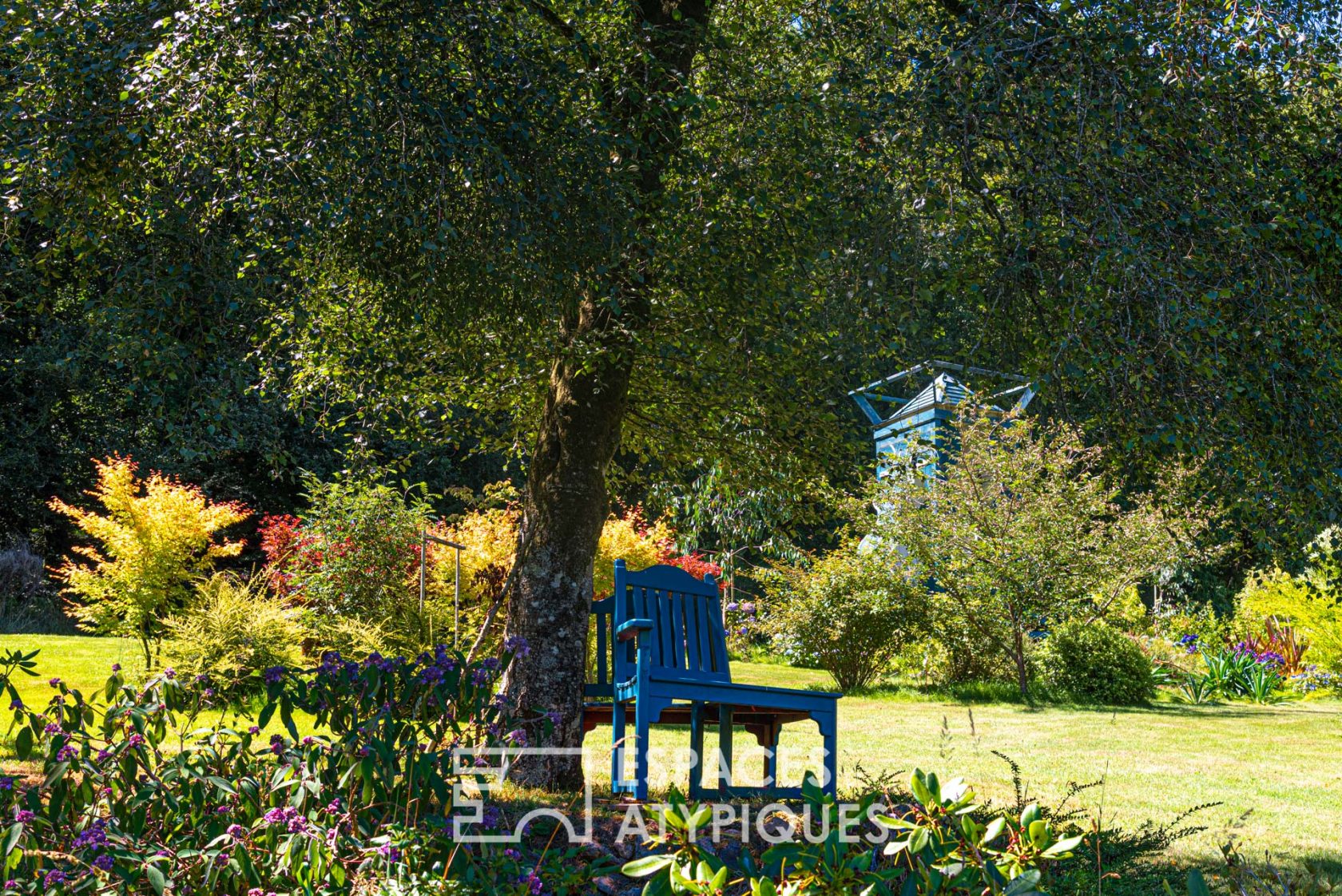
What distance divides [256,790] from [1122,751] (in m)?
7.04

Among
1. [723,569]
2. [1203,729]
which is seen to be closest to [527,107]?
[1203,729]

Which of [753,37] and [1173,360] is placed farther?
[753,37]

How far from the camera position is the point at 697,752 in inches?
192

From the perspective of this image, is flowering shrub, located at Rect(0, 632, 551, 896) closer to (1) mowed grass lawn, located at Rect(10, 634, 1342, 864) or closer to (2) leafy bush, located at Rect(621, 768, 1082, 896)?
(2) leafy bush, located at Rect(621, 768, 1082, 896)

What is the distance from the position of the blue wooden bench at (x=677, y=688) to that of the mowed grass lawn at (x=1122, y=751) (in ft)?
1.61

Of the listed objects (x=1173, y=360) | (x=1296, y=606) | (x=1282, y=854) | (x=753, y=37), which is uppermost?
(x=753, y=37)

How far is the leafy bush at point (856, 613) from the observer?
12.1 metres

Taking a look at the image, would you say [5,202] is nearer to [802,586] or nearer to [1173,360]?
[1173,360]

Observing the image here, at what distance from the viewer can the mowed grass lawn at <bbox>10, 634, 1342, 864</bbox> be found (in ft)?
18.9

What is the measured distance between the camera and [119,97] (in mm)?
3561

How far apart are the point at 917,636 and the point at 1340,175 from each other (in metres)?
8.66

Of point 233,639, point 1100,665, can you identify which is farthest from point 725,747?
point 1100,665

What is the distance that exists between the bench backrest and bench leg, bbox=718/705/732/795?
0.63ft

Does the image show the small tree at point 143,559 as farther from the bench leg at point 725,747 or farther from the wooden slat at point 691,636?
the bench leg at point 725,747
